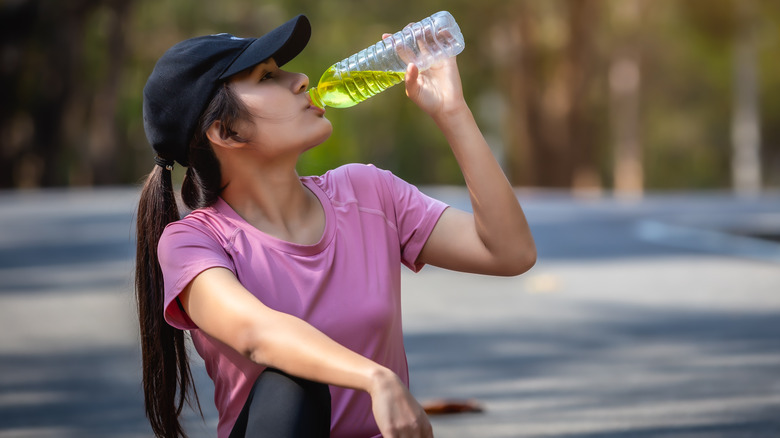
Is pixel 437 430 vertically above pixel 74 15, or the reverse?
pixel 74 15

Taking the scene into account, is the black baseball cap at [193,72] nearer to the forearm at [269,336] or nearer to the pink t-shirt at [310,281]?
the pink t-shirt at [310,281]

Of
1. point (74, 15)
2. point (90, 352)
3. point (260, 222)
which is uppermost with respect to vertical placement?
point (74, 15)

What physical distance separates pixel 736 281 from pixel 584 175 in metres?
23.6

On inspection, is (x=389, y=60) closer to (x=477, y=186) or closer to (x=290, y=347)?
(x=477, y=186)

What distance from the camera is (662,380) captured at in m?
6.70

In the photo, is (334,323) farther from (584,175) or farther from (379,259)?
(584,175)

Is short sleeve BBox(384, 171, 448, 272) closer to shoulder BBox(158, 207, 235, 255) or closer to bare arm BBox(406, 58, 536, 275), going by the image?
bare arm BBox(406, 58, 536, 275)

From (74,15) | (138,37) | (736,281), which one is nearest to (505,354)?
(736,281)

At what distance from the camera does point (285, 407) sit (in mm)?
2684

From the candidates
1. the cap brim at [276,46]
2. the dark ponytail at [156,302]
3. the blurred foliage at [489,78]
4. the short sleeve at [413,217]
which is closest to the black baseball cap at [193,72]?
the cap brim at [276,46]

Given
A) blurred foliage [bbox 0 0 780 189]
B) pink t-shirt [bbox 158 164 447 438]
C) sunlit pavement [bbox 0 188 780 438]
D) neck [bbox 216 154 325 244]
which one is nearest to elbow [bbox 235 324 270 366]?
pink t-shirt [bbox 158 164 447 438]

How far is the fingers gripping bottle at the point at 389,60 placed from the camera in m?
3.19

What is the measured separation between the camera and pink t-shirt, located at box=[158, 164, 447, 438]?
2921 millimetres

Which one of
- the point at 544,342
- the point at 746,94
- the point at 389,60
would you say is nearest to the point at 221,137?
the point at 389,60
